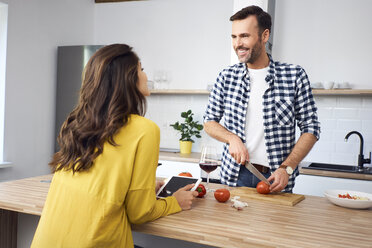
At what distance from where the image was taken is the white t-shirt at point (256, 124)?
205cm

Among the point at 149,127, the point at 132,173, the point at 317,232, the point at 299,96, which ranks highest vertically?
the point at 299,96

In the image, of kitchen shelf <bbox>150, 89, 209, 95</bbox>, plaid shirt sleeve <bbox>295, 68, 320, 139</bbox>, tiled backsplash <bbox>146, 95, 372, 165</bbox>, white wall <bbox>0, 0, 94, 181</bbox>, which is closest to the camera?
plaid shirt sleeve <bbox>295, 68, 320, 139</bbox>

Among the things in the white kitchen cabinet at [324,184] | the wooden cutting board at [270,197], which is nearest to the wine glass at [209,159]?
the wooden cutting board at [270,197]

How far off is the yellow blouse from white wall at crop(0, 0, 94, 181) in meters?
2.75

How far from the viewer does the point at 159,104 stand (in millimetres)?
4461

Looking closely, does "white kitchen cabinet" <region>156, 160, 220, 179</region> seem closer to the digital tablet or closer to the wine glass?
the digital tablet

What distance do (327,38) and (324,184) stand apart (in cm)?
156

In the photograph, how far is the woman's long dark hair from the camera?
1219mm

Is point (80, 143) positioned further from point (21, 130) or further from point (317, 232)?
point (21, 130)

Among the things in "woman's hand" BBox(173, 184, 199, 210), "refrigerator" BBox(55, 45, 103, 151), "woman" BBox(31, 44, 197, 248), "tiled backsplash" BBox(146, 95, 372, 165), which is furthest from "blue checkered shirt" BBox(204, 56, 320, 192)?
"refrigerator" BBox(55, 45, 103, 151)

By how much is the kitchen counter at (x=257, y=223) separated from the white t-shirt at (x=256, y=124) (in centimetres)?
41

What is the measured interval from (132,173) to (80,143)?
Answer: 203 millimetres

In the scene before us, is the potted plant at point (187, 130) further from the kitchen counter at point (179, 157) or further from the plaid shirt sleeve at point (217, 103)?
the plaid shirt sleeve at point (217, 103)

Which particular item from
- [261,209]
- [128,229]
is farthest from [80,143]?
[261,209]
